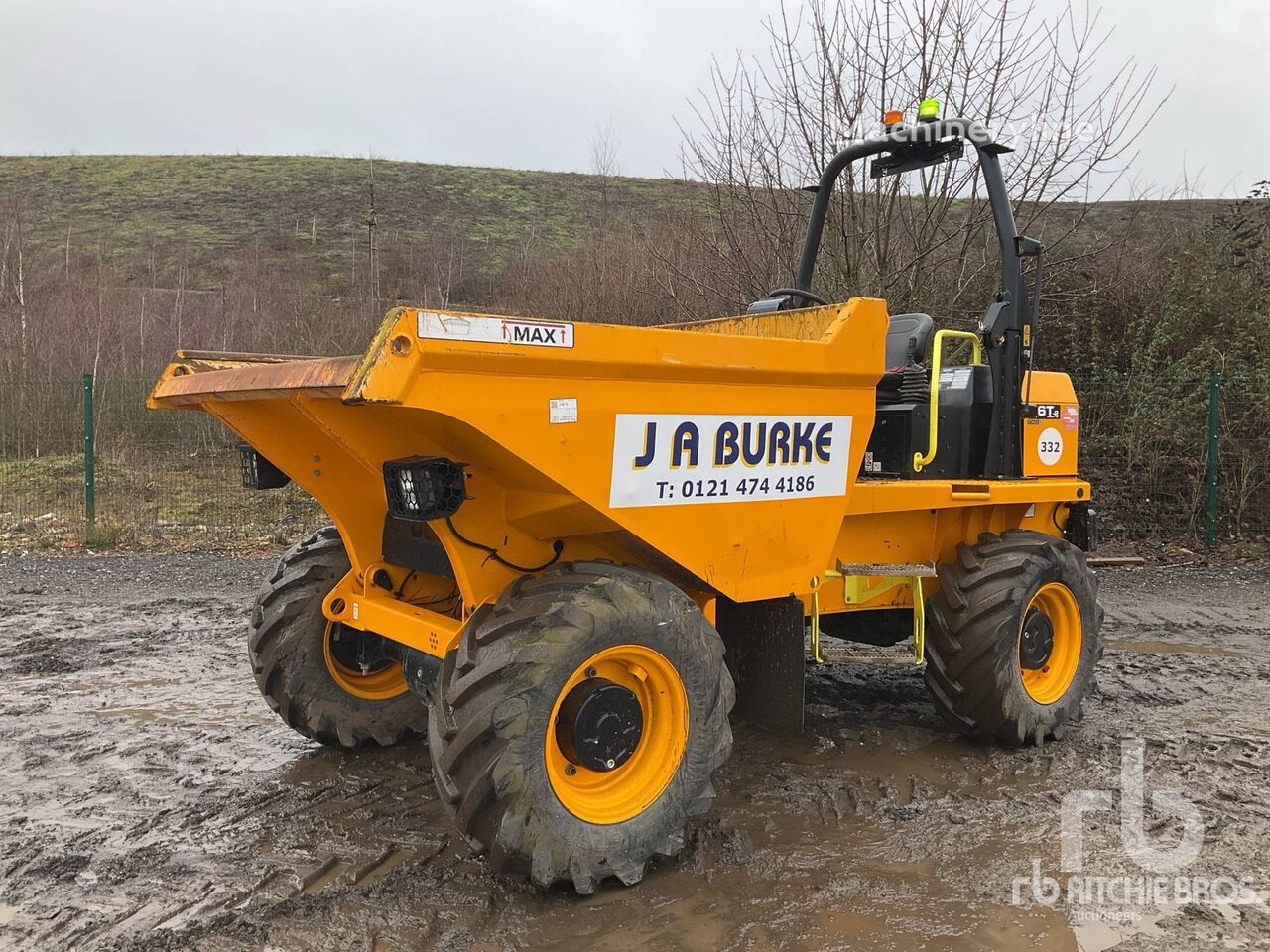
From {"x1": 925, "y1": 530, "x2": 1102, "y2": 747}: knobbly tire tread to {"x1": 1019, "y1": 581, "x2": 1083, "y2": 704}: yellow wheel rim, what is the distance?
0.09 meters

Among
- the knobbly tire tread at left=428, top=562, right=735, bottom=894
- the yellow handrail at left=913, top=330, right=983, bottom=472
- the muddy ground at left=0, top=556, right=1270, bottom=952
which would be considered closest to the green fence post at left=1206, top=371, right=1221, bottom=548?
Result: the muddy ground at left=0, top=556, right=1270, bottom=952

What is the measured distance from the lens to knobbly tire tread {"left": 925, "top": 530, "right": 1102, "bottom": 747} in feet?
13.6

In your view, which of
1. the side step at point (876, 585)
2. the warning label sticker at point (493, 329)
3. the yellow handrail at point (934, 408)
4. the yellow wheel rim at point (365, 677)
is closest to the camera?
the warning label sticker at point (493, 329)

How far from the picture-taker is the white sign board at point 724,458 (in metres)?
2.99

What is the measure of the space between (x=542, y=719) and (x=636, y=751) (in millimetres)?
470

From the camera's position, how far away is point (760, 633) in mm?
3895

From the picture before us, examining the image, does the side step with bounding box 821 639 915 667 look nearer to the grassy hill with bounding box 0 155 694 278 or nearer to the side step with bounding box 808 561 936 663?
the side step with bounding box 808 561 936 663

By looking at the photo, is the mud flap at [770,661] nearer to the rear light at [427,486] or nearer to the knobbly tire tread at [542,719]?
the knobbly tire tread at [542,719]

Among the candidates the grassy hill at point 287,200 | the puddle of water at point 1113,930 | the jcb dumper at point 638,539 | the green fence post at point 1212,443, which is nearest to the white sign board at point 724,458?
the jcb dumper at point 638,539

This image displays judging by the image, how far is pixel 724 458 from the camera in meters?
3.23

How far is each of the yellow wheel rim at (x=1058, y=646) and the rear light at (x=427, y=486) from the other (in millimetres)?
2827

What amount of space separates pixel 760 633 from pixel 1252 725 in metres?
2.57

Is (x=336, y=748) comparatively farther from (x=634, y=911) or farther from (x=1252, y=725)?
(x=1252, y=725)

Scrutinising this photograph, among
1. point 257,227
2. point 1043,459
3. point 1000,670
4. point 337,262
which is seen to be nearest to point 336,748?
point 1000,670
